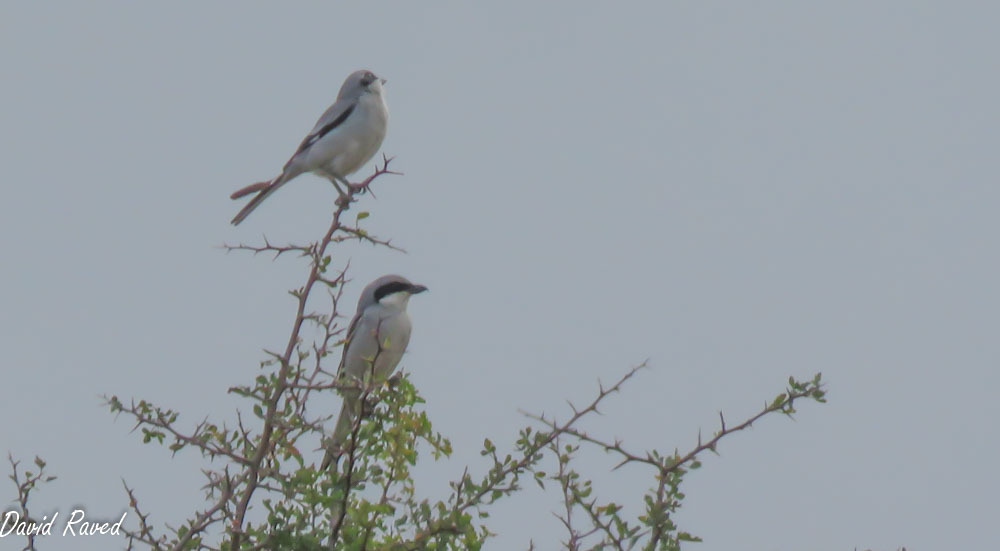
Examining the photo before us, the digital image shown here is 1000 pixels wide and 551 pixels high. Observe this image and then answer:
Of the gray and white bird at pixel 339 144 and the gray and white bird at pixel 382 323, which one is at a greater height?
the gray and white bird at pixel 339 144

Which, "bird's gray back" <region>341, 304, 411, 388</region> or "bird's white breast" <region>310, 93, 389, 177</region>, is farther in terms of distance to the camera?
"bird's white breast" <region>310, 93, 389, 177</region>

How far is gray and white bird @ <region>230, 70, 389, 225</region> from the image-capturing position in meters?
7.20

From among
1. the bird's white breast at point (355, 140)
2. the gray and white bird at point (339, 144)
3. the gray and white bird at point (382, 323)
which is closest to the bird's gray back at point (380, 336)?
the gray and white bird at point (382, 323)

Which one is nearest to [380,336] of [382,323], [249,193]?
[382,323]

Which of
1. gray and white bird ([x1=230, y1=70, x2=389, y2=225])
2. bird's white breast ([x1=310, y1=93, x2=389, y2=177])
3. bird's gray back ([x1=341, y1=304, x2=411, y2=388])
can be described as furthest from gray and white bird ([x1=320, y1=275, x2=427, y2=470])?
bird's white breast ([x1=310, y1=93, x2=389, y2=177])

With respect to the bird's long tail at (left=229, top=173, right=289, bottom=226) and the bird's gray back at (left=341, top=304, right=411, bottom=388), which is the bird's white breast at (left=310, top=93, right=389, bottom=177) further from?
the bird's gray back at (left=341, top=304, right=411, bottom=388)

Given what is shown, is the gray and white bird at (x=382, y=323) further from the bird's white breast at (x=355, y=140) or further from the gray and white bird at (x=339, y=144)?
the bird's white breast at (x=355, y=140)

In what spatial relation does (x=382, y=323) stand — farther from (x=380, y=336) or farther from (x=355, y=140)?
(x=355, y=140)

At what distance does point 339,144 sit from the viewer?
7289mm

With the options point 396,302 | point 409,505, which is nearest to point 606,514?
point 409,505

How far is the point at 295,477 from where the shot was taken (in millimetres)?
3801

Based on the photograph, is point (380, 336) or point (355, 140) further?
point (355, 140)

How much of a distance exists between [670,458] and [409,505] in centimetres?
88

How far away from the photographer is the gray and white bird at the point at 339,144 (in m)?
7.20
